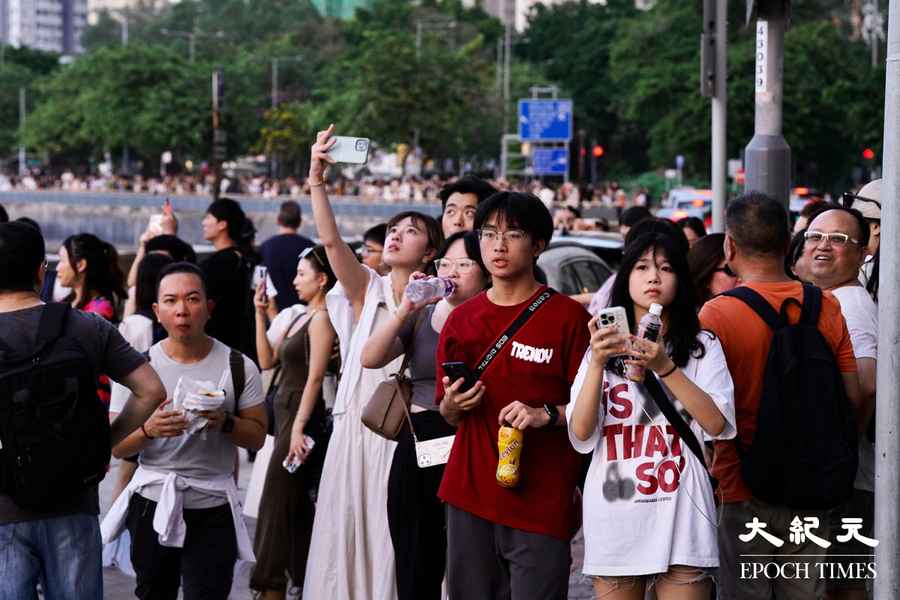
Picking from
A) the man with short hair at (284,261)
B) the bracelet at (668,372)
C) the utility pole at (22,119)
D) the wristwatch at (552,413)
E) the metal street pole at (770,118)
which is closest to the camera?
the bracelet at (668,372)

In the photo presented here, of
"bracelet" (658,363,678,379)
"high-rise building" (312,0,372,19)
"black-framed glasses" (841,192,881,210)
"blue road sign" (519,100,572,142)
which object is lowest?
"bracelet" (658,363,678,379)

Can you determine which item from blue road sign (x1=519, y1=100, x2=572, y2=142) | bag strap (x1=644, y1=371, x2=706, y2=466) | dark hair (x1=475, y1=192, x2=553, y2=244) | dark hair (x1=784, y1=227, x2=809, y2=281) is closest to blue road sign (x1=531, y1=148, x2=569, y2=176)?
blue road sign (x1=519, y1=100, x2=572, y2=142)

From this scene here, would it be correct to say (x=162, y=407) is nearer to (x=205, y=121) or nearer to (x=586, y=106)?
(x=205, y=121)

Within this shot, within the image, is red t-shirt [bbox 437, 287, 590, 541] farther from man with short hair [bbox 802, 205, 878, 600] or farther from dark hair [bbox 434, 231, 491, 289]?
man with short hair [bbox 802, 205, 878, 600]

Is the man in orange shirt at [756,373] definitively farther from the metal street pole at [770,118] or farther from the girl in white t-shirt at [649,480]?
the metal street pole at [770,118]

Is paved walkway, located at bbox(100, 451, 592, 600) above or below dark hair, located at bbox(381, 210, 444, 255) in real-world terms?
below

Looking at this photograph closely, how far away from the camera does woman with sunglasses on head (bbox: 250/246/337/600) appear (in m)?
7.04

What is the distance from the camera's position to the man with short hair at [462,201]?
6984 mm

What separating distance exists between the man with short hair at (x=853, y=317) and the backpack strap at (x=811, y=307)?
313 mm

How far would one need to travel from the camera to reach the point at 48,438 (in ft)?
15.2

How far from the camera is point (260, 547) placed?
7.30 meters

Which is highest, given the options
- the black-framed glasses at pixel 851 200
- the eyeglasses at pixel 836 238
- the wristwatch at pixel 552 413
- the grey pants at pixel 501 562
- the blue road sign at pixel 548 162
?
the blue road sign at pixel 548 162

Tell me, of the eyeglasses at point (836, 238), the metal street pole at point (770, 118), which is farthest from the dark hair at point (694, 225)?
the eyeglasses at point (836, 238)

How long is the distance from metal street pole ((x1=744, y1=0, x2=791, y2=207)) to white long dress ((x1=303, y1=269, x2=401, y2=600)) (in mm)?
2660
